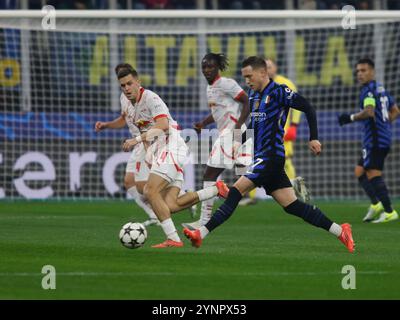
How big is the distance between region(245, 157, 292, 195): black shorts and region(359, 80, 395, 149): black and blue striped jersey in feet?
15.3

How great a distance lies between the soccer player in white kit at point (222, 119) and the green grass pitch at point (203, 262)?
2.39 feet

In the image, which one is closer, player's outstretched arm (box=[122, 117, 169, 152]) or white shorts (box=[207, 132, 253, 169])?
player's outstretched arm (box=[122, 117, 169, 152])

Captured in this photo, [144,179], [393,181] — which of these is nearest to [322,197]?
[393,181]

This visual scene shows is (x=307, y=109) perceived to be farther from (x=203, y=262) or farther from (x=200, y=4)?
(x=200, y=4)

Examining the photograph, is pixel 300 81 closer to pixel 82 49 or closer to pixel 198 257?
pixel 82 49

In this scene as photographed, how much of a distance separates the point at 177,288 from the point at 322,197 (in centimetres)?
1289

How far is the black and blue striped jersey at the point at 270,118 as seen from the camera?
Result: 10.5m

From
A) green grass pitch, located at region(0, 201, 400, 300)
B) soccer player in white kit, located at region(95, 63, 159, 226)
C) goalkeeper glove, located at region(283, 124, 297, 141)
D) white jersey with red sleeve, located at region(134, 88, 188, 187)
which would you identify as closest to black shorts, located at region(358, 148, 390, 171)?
green grass pitch, located at region(0, 201, 400, 300)

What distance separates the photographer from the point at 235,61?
861 inches

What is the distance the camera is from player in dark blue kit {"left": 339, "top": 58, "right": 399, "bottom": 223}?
14852mm

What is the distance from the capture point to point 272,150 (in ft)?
34.6

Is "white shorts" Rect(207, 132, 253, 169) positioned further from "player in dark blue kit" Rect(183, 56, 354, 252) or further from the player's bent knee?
"player in dark blue kit" Rect(183, 56, 354, 252)

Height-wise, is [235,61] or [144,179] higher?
[235,61]

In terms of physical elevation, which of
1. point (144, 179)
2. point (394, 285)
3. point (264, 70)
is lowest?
point (394, 285)
